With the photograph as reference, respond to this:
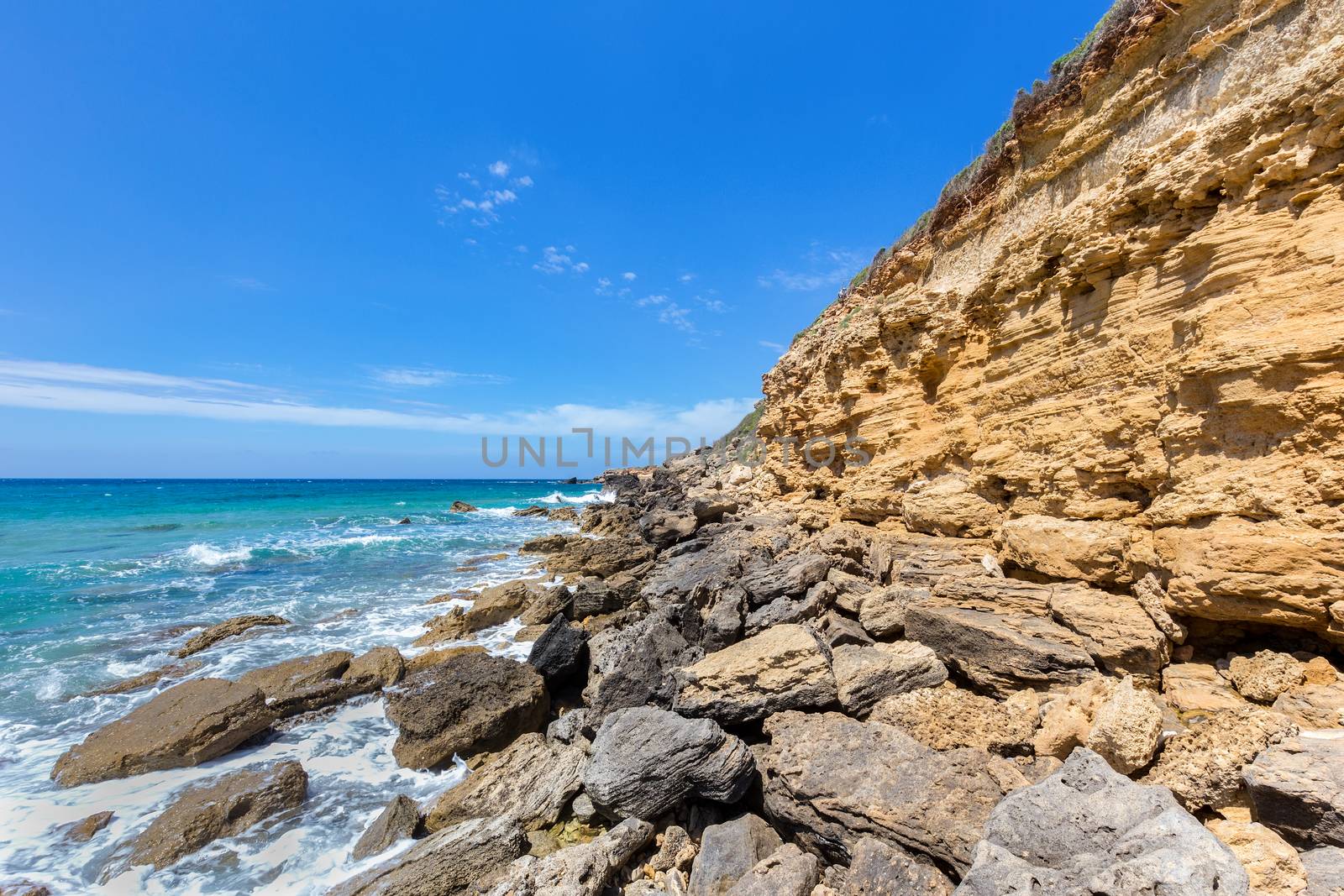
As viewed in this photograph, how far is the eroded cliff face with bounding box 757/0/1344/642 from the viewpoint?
4898 mm

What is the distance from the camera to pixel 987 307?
392 inches

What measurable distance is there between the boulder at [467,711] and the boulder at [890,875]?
222 inches

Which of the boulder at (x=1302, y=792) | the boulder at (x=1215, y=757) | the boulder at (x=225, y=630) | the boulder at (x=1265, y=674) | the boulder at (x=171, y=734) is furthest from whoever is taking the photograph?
the boulder at (x=225, y=630)

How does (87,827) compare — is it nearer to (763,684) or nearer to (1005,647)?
(763,684)

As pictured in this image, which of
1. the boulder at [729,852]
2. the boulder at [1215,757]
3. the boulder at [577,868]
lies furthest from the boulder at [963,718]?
the boulder at [577,868]

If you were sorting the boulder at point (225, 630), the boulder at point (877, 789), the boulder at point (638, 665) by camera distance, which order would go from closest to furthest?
the boulder at point (877, 789) → the boulder at point (638, 665) → the boulder at point (225, 630)

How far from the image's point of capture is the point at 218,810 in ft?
21.0

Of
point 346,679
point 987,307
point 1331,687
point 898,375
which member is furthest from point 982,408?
point 346,679

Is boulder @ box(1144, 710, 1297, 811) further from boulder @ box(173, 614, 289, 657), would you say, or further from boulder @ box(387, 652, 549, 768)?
boulder @ box(173, 614, 289, 657)

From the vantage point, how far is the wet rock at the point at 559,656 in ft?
30.5

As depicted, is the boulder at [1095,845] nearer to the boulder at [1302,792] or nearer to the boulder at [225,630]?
the boulder at [1302,792]

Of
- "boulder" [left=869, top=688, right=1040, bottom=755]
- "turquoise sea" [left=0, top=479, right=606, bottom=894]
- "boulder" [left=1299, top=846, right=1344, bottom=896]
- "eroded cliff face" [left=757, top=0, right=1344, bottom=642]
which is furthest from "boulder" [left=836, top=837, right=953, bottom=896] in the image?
"turquoise sea" [left=0, top=479, right=606, bottom=894]

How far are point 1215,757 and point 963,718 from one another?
6.36ft

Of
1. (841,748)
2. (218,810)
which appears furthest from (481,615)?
(841,748)
